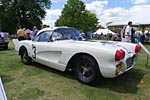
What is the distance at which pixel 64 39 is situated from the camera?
684 centimetres

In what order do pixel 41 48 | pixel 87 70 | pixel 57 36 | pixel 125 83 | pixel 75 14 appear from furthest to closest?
1. pixel 75 14
2. pixel 41 48
3. pixel 57 36
4. pixel 125 83
5. pixel 87 70

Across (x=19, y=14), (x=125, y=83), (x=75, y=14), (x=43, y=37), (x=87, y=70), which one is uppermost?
(x=19, y=14)

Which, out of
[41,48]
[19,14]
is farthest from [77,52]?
[19,14]

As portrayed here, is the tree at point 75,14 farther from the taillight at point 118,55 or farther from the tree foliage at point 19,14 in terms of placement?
the taillight at point 118,55

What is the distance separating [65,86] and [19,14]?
48219 millimetres

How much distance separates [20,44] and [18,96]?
142 inches

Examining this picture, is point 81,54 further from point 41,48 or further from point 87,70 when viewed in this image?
point 41,48

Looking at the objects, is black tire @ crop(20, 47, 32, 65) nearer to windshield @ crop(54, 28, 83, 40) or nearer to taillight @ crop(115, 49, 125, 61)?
windshield @ crop(54, 28, 83, 40)

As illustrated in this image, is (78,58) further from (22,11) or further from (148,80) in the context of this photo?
(22,11)

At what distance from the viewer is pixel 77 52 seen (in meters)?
5.73

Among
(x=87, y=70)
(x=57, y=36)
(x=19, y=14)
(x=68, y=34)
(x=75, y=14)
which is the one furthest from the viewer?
(x=19, y=14)

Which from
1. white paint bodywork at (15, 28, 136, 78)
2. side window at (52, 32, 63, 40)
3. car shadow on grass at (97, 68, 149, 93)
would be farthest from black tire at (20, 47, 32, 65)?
car shadow on grass at (97, 68, 149, 93)

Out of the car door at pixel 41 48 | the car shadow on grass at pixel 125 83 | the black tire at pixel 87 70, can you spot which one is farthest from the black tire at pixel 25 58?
the car shadow on grass at pixel 125 83

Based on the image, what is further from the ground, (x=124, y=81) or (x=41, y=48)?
(x=41, y=48)
